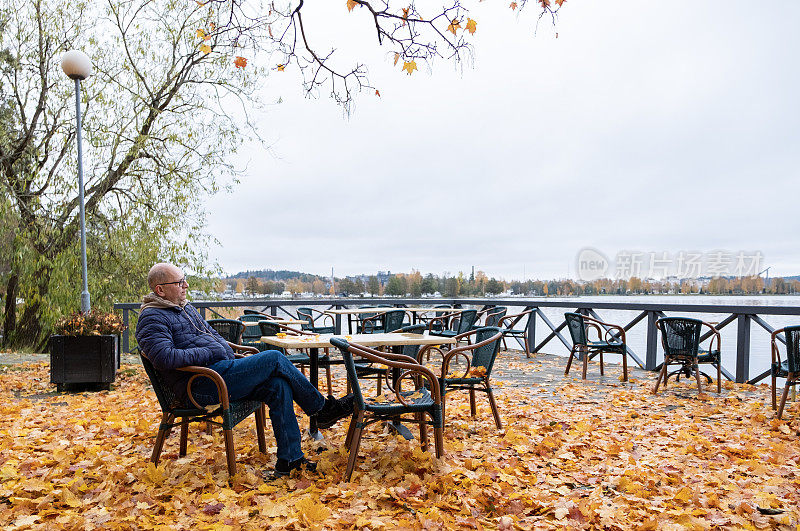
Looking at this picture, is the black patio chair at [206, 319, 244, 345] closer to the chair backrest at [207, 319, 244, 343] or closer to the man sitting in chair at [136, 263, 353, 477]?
the chair backrest at [207, 319, 244, 343]

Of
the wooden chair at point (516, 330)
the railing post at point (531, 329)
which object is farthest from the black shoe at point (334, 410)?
the railing post at point (531, 329)

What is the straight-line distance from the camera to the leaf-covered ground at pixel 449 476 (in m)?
2.48

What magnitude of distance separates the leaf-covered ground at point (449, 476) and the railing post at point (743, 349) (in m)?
1.71

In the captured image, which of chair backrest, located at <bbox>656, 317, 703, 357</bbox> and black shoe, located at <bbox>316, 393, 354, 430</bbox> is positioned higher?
chair backrest, located at <bbox>656, 317, 703, 357</bbox>

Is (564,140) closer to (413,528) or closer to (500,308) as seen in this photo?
(500,308)

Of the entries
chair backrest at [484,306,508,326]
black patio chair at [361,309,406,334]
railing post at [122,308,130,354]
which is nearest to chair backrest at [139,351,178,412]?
black patio chair at [361,309,406,334]

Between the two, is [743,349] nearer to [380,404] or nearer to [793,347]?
[793,347]

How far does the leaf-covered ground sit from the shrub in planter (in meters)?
0.99

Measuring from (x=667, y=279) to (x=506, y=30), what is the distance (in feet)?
21.0

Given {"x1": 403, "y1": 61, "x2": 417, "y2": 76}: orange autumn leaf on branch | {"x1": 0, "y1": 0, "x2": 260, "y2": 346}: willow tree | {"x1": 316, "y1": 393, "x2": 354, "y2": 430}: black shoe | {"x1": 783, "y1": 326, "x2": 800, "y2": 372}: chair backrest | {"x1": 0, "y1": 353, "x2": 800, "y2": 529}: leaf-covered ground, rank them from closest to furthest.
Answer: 1. {"x1": 0, "y1": 353, "x2": 800, "y2": 529}: leaf-covered ground
2. {"x1": 316, "y1": 393, "x2": 354, "y2": 430}: black shoe
3. {"x1": 403, "y1": 61, "x2": 417, "y2": 76}: orange autumn leaf on branch
4. {"x1": 783, "y1": 326, "x2": 800, "y2": 372}: chair backrest
5. {"x1": 0, "y1": 0, "x2": 260, "y2": 346}: willow tree

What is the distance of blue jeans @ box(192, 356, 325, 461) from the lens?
3.05 m

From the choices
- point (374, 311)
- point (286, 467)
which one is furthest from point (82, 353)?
point (374, 311)

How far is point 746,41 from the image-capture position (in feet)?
29.8

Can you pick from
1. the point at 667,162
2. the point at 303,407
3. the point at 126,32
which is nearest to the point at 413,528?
the point at 303,407
